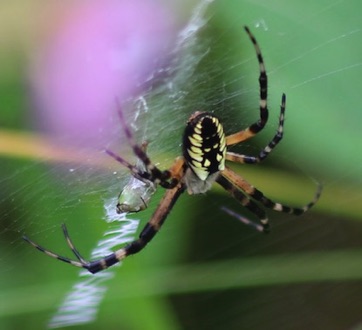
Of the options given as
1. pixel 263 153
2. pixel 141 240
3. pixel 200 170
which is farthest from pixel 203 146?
pixel 141 240

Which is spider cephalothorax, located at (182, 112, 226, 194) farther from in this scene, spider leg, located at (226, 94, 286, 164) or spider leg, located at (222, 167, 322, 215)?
spider leg, located at (222, 167, 322, 215)

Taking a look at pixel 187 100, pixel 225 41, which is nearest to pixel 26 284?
pixel 187 100

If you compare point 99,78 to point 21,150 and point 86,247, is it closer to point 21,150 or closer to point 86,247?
point 21,150

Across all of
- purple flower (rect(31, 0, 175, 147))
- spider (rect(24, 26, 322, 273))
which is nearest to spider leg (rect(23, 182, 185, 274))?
spider (rect(24, 26, 322, 273))

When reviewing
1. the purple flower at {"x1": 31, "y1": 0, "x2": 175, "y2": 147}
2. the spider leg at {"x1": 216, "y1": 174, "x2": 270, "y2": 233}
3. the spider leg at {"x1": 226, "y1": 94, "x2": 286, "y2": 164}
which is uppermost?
the purple flower at {"x1": 31, "y1": 0, "x2": 175, "y2": 147}

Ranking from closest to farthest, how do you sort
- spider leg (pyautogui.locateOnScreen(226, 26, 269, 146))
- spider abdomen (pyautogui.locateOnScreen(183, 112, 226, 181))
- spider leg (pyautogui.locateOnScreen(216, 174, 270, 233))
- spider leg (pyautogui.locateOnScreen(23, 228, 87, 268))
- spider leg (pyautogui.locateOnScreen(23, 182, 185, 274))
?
spider abdomen (pyautogui.locateOnScreen(183, 112, 226, 181)) → spider leg (pyautogui.locateOnScreen(226, 26, 269, 146)) → spider leg (pyautogui.locateOnScreen(23, 228, 87, 268)) → spider leg (pyautogui.locateOnScreen(23, 182, 185, 274)) → spider leg (pyautogui.locateOnScreen(216, 174, 270, 233))
